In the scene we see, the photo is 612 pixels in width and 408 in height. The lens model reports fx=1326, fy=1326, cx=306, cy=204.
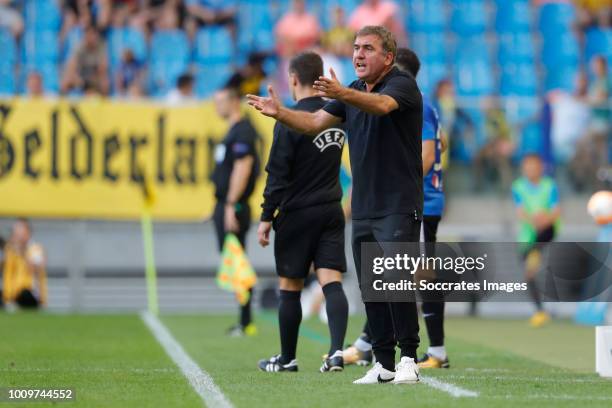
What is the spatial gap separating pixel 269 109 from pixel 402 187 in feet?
2.84

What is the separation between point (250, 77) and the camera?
56.1 feet

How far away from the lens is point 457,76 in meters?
20.1

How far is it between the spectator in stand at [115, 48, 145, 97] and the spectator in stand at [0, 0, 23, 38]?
1.68 metres

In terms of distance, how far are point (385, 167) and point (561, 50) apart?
1374 cm

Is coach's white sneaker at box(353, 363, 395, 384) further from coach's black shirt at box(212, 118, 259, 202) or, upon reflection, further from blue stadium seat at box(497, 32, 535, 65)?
blue stadium seat at box(497, 32, 535, 65)

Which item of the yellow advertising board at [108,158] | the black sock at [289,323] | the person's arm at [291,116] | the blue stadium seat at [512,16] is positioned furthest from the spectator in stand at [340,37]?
the person's arm at [291,116]

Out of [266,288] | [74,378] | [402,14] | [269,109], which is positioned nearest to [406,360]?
[269,109]

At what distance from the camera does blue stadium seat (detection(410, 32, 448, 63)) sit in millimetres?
20234

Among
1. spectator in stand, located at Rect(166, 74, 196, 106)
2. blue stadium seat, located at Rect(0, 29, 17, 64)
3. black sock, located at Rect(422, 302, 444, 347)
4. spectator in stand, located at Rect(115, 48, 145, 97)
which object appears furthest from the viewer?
blue stadium seat, located at Rect(0, 29, 17, 64)

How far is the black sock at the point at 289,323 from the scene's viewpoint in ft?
27.7

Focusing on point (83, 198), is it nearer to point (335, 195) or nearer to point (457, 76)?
point (457, 76)

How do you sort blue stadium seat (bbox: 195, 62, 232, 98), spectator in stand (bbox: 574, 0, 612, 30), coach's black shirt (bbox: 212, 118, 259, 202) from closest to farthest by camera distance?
1. coach's black shirt (bbox: 212, 118, 259, 202)
2. blue stadium seat (bbox: 195, 62, 232, 98)
3. spectator in stand (bbox: 574, 0, 612, 30)

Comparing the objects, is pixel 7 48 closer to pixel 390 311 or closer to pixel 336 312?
pixel 336 312

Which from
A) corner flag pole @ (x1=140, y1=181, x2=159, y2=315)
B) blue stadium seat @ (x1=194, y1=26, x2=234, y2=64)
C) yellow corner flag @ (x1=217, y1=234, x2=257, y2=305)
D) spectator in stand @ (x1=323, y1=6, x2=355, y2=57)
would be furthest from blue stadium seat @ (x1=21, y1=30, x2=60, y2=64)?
yellow corner flag @ (x1=217, y1=234, x2=257, y2=305)
